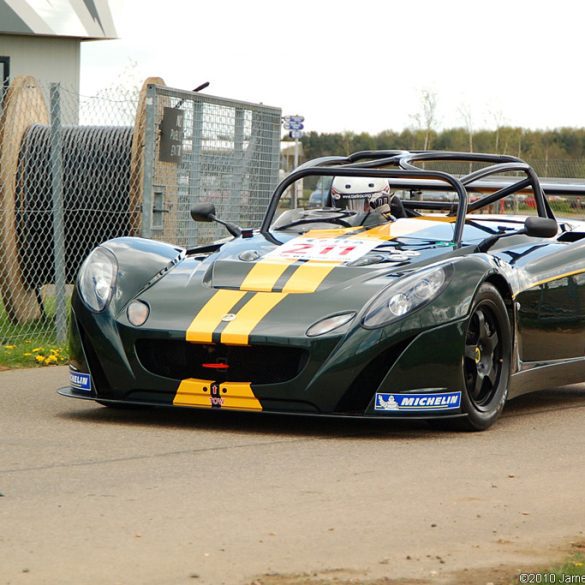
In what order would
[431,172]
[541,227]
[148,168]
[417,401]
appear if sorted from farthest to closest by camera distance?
[148,168]
[431,172]
[541,227]
[417,401]

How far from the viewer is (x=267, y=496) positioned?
5035 mm

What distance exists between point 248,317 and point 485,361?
125 centimetres

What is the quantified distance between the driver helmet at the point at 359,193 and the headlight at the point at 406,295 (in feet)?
6.38

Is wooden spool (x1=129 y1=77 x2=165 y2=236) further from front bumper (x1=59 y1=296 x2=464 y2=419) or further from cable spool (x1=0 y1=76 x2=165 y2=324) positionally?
front bumper (x1=59 y1=296 x2=464 y2=419)

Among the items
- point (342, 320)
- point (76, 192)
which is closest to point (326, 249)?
point (342, 320)

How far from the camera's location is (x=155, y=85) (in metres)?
11.1

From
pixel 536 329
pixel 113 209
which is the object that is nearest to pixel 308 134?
pixel 113 209

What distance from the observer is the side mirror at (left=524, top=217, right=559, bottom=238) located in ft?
24.3

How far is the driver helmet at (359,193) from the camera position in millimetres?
8508

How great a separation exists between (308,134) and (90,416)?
55.2 metres

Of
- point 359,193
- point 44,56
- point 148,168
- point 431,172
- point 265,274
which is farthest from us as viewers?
point 44,56

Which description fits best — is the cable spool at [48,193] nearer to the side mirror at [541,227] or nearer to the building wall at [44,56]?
the side mirror at [541,227]

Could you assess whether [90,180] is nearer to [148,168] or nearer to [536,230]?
[148,168]

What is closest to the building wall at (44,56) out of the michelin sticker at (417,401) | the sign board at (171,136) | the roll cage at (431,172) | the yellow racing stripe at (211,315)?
the sign board at (171,136)
